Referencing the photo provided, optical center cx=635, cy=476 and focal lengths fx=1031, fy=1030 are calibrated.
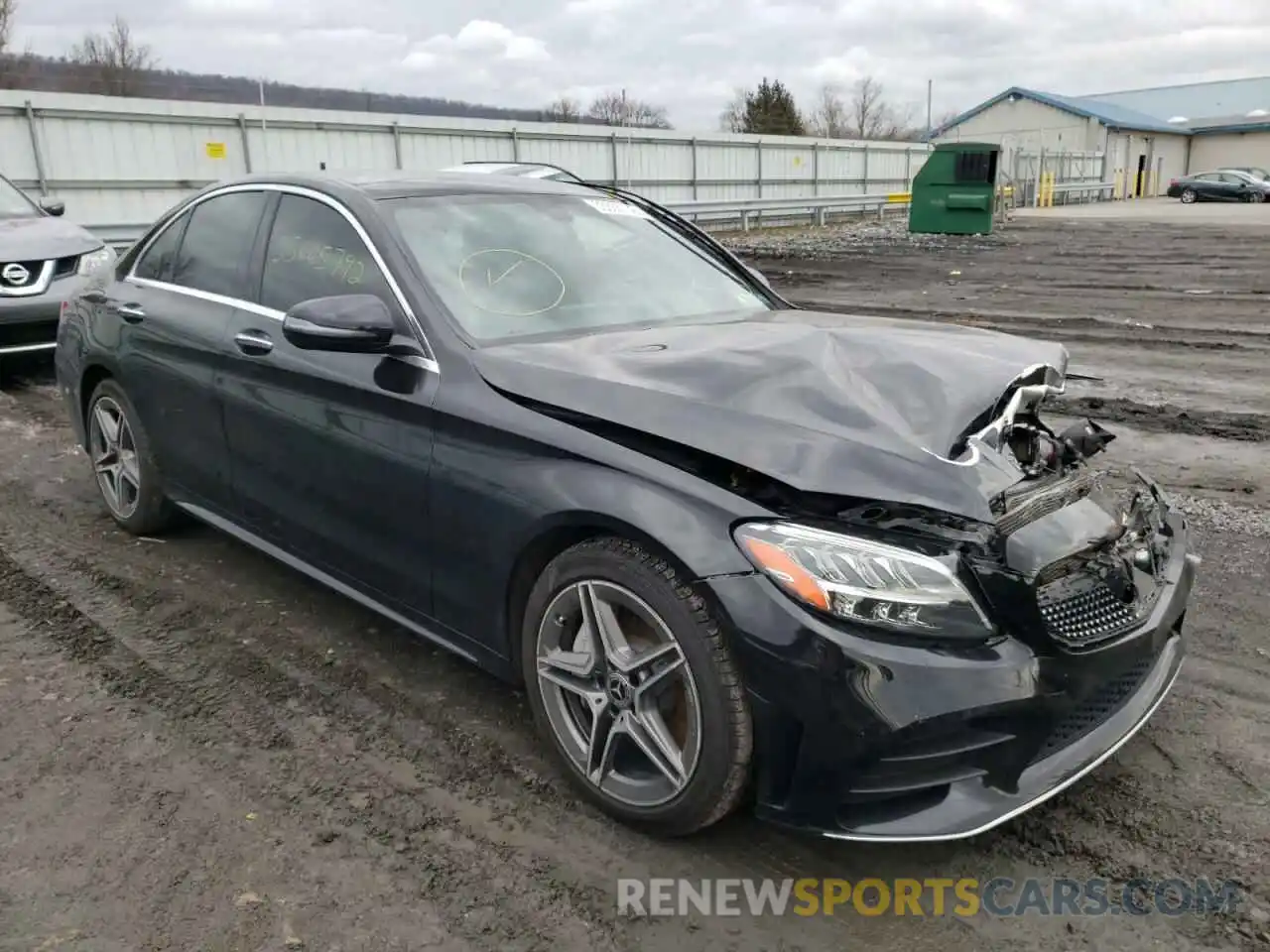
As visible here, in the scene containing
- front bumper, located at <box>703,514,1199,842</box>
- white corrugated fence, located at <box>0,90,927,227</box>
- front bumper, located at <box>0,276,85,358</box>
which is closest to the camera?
front bumper, located at <box>703,514,1199,842</box>

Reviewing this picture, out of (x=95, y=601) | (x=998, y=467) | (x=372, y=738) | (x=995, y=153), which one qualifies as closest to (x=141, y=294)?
(x=95, y=601)

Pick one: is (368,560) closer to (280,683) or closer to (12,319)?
(280,683)

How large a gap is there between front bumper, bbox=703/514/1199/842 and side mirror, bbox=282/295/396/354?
140 cm

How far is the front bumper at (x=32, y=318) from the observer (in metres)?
7.90

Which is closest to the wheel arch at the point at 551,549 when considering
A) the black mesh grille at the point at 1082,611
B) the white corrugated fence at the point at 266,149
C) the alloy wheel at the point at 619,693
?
the alloy wheel at the point at 619,693

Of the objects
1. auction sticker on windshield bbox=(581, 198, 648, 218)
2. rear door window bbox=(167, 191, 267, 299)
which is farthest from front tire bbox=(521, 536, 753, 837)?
rear door window bbox=(167, 191, 267, 299)

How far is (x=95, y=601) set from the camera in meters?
4.15

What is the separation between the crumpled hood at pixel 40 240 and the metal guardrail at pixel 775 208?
13886mm

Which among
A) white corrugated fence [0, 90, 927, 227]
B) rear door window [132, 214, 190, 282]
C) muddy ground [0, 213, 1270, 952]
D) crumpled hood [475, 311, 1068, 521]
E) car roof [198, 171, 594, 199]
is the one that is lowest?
muddy ground [0, 213, 1270, 952]

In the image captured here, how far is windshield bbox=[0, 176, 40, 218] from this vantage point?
8.97 meters

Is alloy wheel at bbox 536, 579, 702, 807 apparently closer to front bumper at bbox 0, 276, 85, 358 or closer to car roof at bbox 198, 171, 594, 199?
car roof at bbox 198, 171, 594, 199

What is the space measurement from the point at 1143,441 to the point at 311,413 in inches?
205

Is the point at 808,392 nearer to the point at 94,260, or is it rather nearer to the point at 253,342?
the point at 253,342

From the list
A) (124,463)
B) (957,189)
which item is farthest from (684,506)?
(957,189)
